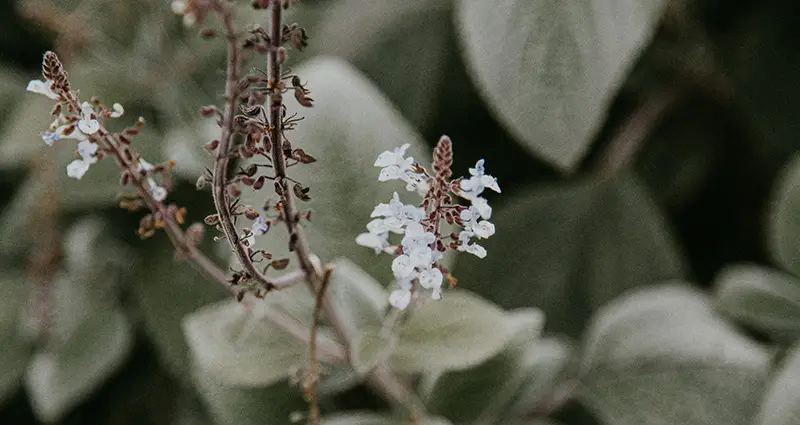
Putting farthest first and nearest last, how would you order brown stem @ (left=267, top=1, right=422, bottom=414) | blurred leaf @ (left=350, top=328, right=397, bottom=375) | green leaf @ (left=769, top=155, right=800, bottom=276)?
green leaf @ (left=769, top=155, right=800, bottom=276) < blurred leaf @ (left=350, top=328, right=397, bottom=375) < brown stem @ (left=267, top=1, right=422, bottom=414)

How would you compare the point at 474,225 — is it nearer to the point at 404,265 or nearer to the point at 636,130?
the point at 404,265

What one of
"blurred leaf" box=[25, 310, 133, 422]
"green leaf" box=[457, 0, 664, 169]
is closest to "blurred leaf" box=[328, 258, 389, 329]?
"green leaf" box=[457, 0, 664, 169]

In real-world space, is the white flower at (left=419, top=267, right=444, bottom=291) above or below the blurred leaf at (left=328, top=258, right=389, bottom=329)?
above

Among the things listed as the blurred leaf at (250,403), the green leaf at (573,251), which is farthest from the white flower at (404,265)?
the green leaf at (573,251)

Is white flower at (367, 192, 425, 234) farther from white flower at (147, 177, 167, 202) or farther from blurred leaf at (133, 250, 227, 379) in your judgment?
blurred leaf at (133, 250, 227, 379)

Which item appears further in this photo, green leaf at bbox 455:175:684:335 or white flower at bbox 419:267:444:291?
green leaf at bbox 455:175:684:335

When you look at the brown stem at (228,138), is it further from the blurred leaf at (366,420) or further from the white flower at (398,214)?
the blurred leaf at (366,420)

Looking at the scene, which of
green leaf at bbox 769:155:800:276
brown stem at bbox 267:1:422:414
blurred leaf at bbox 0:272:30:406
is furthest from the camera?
blurred leaf at bbox 0:272:30:406
